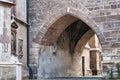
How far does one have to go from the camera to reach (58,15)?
14.2 meters

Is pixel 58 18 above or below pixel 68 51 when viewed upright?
above

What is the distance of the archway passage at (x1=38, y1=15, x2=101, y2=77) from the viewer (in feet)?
48.7

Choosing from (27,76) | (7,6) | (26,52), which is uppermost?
(7,6)

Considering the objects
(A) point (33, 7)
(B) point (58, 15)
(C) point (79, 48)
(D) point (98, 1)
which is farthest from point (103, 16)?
(C) point (79, 48)

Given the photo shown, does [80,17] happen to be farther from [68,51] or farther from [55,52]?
[68,51]

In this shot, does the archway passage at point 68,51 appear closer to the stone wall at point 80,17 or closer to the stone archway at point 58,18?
the stone archway at point 58,18

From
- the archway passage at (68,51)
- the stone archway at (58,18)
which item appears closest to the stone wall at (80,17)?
the stone archway at (58,18)

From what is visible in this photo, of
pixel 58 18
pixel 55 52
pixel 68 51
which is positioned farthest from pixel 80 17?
pixel 68 51

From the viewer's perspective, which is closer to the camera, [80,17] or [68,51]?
[80,17]

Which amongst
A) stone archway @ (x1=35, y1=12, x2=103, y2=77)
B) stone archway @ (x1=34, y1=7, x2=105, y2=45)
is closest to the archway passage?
stone archway @ (x1=35, y1=12, x2=103, y2=77)

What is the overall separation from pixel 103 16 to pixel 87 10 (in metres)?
0.73

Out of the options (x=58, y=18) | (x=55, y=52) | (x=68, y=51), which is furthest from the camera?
(x=68, y=51)

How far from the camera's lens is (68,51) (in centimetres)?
1825

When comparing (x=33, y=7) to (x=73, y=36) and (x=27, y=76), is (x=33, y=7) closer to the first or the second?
(x=27, y=76)
